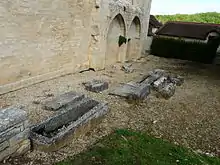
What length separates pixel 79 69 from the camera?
1312 centimetres

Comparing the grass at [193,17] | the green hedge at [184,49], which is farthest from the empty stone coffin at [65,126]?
the grass at [193,17]

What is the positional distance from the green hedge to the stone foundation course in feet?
61.8

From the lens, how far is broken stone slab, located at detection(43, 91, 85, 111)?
308 inches

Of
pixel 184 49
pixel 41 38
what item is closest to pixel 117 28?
pixel 41 38

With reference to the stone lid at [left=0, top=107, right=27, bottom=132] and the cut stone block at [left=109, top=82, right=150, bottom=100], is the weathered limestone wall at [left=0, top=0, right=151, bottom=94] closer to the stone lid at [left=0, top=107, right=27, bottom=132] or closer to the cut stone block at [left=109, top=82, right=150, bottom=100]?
the cut stone block at [left=109, top=82, right=150, bottom=100]

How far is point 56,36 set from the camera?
11.1 m

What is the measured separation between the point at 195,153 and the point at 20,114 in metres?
3.90

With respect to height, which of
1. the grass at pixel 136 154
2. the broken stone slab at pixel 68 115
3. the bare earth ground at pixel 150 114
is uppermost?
the broken stone slab at pixel 68 115

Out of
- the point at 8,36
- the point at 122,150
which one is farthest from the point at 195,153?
the point at 8,36

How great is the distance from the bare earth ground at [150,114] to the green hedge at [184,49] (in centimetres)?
937

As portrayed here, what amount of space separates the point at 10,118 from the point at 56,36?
22.2 ft

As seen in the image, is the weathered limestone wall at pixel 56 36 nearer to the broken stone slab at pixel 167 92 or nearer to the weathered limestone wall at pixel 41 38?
the weathered limestone wall at pixel 41 38

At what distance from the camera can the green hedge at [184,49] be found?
2103 cm

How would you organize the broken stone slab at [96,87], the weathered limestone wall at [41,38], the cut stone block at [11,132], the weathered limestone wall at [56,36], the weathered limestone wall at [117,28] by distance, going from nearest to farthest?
the cut stone block at [11,132]
the weathered limestone wall at [41,38]
the weathered limestone wall at [56,36]
the broken stone slab at [96,87]
the weathered limestone wall at [117,28]
